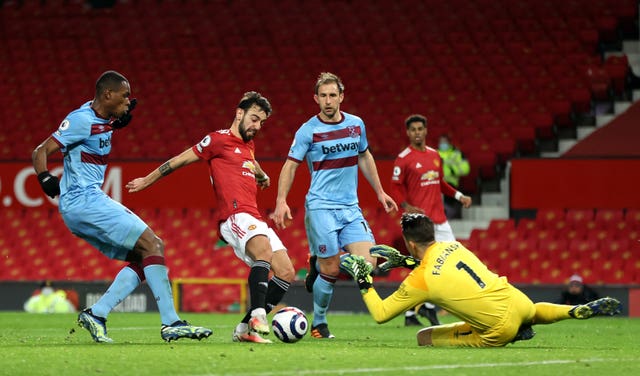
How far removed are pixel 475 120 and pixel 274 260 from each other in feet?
34.9

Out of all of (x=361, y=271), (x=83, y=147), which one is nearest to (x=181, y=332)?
(x=361, y=271)

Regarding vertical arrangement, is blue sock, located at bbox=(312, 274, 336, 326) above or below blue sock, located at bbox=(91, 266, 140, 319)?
below

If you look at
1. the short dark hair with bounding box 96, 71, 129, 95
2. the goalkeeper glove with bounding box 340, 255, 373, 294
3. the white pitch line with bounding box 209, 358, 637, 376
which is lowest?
the white pitch line with bounding box 209, 358, 637, 376

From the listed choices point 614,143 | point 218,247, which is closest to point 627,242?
point 614,143

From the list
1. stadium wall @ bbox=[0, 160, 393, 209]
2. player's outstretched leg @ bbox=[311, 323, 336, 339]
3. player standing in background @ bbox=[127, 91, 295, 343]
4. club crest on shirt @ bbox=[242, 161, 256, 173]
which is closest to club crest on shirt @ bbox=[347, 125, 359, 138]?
player standing in background @ bbox=[127, 91, 295, 343]

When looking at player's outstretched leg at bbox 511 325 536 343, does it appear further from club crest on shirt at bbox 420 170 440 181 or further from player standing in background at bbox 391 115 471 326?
club crest on shirt at bbox 420 170 440 181

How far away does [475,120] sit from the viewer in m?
19.2

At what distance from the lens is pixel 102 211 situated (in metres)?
8.55

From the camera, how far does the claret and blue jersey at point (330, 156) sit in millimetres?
9859

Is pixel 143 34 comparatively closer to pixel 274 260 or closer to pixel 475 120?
pixel 475 120

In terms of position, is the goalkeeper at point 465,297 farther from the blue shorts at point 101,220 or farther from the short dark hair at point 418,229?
the blue shorts at point 101,220

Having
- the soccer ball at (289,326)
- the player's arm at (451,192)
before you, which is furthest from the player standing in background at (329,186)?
the player's arm at (451,192)

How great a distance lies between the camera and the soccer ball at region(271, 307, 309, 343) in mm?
8531

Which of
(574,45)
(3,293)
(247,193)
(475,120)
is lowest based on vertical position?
(3,293)
